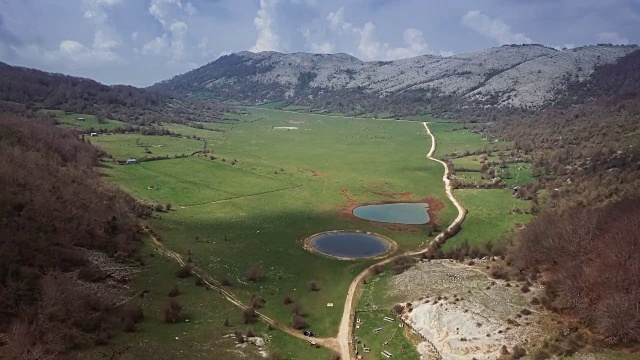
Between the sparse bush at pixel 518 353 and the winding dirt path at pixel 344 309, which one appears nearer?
the sparse bush at pixel 518 353

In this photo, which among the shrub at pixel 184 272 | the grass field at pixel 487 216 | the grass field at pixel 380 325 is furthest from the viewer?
the grass field at pixel 487 216

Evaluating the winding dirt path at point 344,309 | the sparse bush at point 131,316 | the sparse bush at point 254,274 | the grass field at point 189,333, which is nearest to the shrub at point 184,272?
the grass field at point 189,333

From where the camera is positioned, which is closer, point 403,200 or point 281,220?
point 281,220

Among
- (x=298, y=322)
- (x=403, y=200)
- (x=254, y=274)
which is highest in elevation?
(x=403, y=200)

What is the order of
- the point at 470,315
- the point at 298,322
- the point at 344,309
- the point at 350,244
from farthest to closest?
the point at 350,244 → the point at 344,309 → the point at 298,322 → the point at 470,315

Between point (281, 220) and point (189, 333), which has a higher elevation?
point (281, 220)

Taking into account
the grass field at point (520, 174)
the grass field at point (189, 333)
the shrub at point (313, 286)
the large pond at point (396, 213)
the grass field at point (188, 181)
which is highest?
the grass field at point (520, 174)

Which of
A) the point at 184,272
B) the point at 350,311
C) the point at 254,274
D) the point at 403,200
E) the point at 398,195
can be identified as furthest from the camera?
the point at 398,195

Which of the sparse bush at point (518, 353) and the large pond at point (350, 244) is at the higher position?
the sparse bush at point (518, 353)

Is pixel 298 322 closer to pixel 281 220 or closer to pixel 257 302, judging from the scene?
pixel 257 302

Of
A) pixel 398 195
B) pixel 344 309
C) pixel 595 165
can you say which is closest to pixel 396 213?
pixel 398 195

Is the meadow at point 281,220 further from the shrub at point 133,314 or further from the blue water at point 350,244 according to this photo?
the shrub at point 133,314
